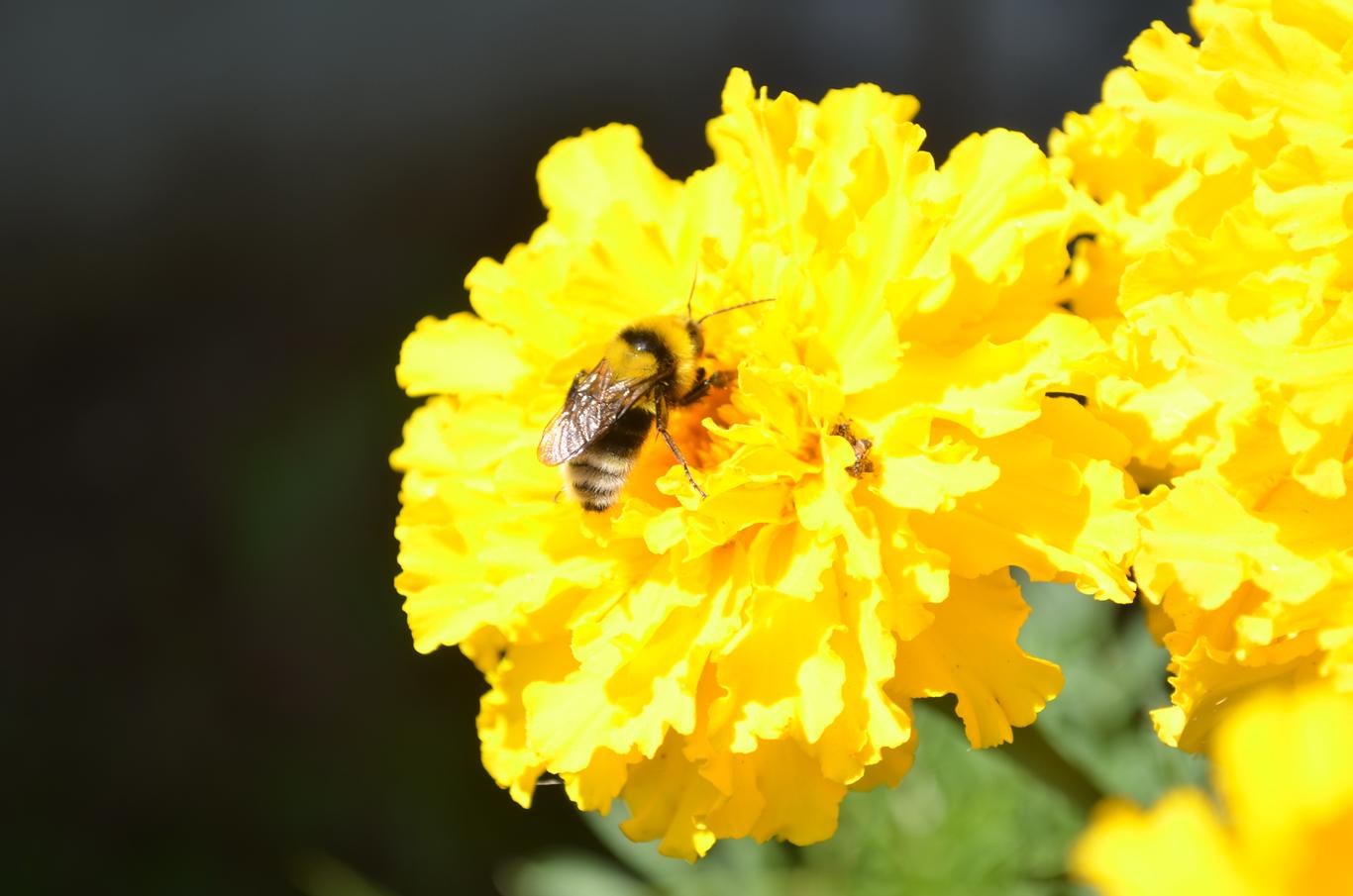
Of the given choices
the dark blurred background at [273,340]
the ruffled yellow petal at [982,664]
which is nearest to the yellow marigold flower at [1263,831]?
the ruffled yellow petal at [982,664]

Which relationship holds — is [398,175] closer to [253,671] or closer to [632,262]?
[253,671]

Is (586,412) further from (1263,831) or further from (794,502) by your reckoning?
(1263,831)

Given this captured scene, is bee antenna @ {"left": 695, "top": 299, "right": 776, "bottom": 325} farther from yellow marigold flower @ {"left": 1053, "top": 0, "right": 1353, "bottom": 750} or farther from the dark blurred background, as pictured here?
the dark blurred background

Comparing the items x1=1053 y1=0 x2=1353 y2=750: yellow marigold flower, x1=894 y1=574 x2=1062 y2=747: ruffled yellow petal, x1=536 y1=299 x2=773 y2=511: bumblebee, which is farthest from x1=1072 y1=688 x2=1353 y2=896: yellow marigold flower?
x1=536 y1=299 x2=773 y2=511: bumblebee

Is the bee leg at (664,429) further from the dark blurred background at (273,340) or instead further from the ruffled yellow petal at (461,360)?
the dark blurred background at (273,340)

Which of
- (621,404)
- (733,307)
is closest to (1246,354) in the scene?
(733,307)

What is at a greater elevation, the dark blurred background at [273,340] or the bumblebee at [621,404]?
the bumblebee at [621,404]
